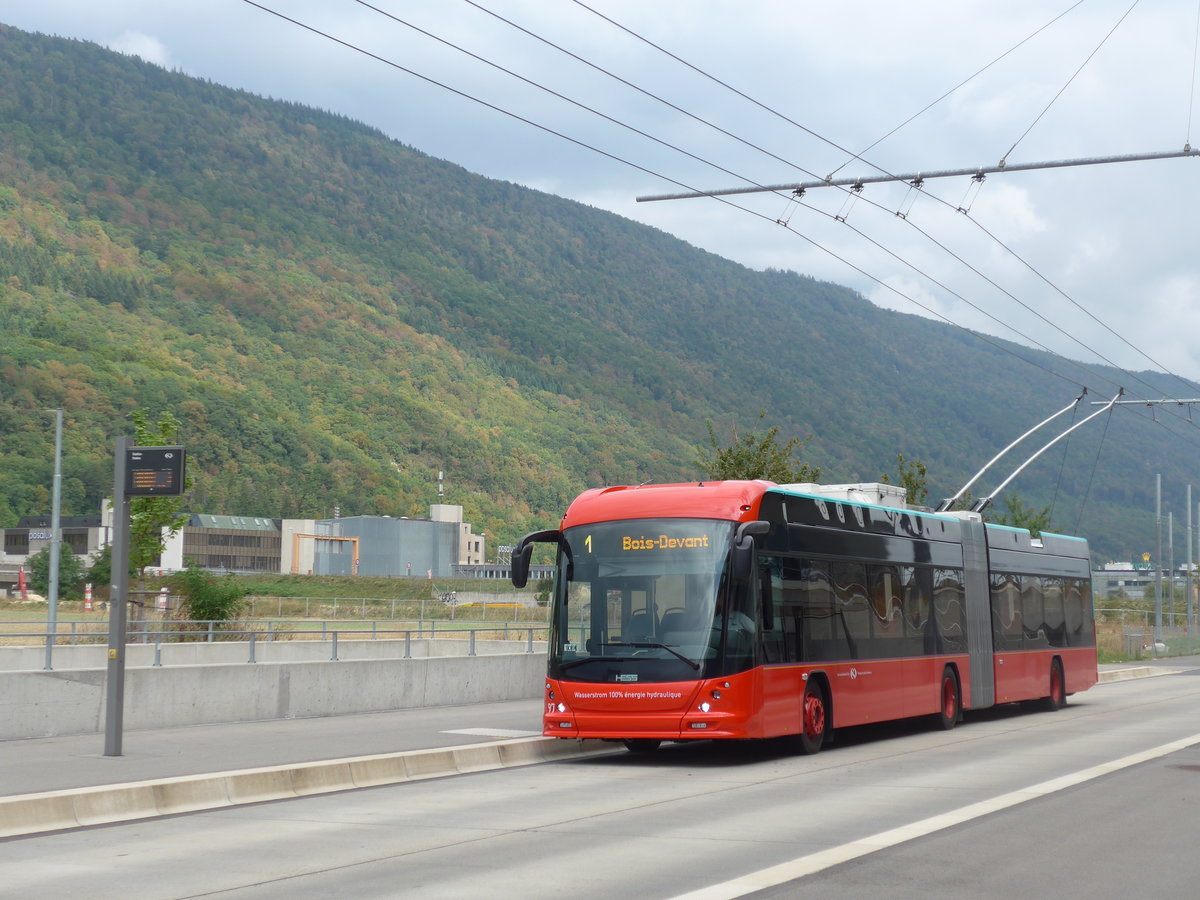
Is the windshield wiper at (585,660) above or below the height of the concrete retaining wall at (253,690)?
above

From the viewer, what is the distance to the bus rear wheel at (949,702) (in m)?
21.8

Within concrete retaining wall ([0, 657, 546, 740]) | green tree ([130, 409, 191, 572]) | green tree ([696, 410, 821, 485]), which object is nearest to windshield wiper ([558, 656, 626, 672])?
concrete retaining wall ([0, 657, 546, 740])

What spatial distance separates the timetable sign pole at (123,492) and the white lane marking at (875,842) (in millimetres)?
7753

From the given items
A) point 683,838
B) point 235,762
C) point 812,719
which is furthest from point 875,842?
point 812,719

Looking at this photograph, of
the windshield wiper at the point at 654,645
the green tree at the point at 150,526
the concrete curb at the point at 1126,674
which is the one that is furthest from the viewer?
the green tree at the point at 150,526

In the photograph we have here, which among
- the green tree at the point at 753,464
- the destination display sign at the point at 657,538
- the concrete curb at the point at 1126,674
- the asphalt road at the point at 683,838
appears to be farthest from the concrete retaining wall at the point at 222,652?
the concrete curb at the point at 1126,674

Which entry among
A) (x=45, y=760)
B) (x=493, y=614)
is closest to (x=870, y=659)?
(x=45, y=760)

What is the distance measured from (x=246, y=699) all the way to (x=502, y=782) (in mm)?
8691

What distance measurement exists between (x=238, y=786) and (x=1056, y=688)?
1770cm

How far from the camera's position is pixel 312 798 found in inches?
523

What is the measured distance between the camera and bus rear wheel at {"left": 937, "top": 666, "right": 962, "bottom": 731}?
21763mm

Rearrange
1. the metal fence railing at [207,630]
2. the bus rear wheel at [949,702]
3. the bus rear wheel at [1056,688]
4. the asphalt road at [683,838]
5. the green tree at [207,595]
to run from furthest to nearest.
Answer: the green tree at [207,595] → the metal fence railing at [207,630] → the bus rear wheel at [1056,688] → the bus rear wheel at [949,702] → the asphalt road at [683,838]

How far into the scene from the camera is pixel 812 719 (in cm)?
1769

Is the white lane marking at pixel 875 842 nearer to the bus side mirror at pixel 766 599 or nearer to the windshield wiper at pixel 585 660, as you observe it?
the bus side mirror at pixel 766 599
